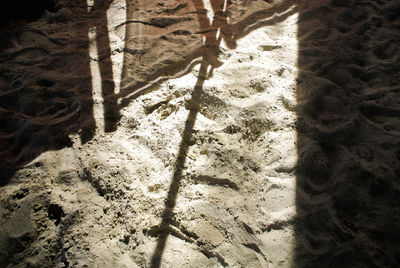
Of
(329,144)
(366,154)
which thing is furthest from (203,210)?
(366,154)

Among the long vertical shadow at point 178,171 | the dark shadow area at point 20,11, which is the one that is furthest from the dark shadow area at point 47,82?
the long vertical shadow at point 178,171

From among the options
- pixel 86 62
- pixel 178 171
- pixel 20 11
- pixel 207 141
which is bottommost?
pixel 178 171

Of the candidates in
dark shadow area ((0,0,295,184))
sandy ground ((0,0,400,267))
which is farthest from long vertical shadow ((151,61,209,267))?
dark shadow area ((0,0,295,184))

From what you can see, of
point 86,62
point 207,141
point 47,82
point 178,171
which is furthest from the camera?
point 86,62

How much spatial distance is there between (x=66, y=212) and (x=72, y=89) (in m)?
1.50

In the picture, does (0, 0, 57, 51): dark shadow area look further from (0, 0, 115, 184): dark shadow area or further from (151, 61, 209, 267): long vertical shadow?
(151, 61, 209, 267): long vertical shadow

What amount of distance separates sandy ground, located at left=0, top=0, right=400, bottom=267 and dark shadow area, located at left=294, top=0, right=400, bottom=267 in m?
0.01

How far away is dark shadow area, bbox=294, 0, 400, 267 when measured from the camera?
1.48m

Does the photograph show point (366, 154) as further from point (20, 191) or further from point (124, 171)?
point (20, 191)

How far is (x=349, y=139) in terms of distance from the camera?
1.92 m

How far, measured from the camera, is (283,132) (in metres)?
2.06

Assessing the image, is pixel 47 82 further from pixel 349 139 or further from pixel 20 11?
pixel 349 139

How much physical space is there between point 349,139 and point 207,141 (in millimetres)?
1273

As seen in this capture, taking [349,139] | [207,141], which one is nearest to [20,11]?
[207,141]
